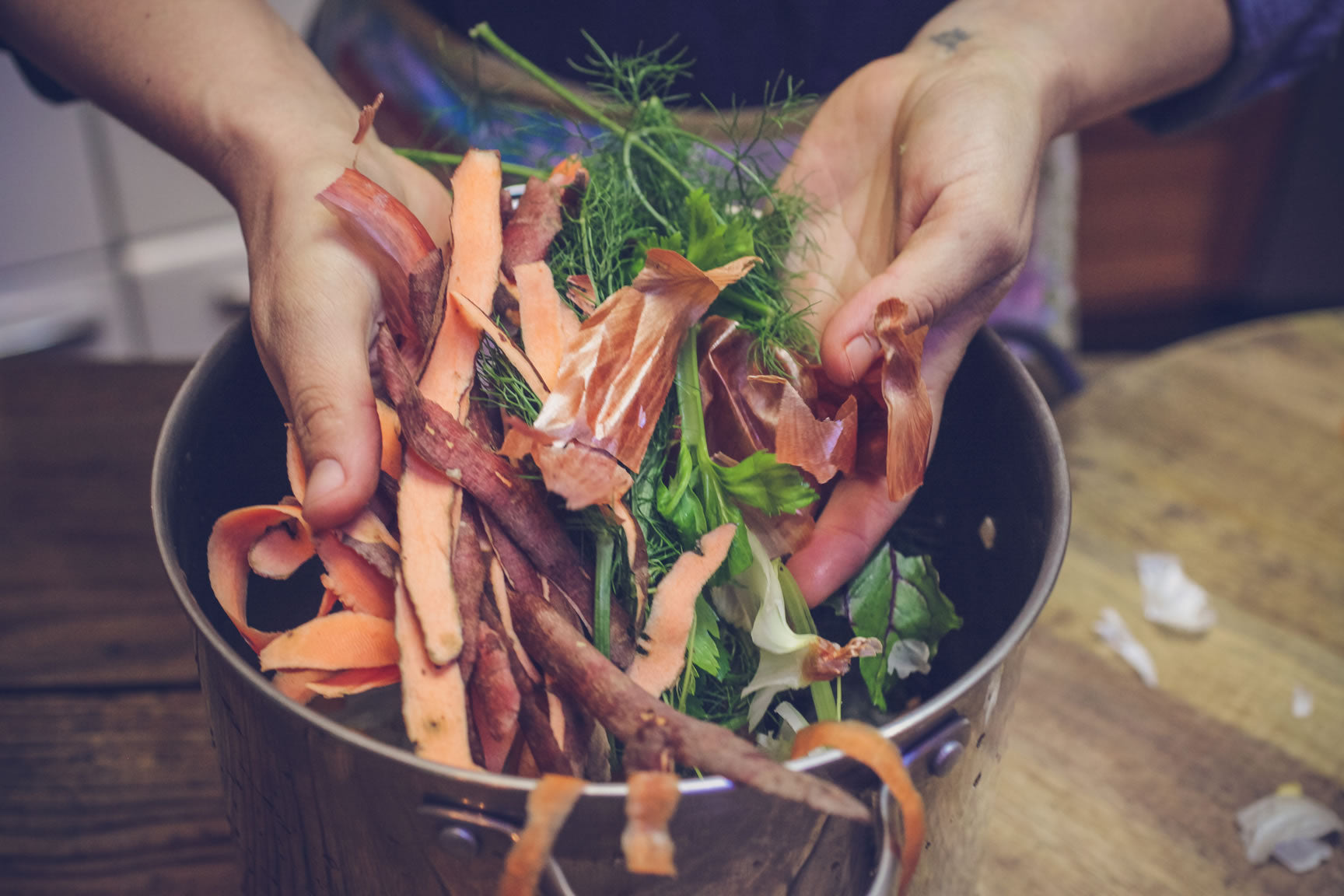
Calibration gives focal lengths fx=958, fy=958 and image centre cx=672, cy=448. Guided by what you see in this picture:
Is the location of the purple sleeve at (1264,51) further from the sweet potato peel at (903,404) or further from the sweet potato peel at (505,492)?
the sweet potato peel at (505,492)

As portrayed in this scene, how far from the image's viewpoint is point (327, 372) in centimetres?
49

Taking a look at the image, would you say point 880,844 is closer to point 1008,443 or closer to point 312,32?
point 1008,443

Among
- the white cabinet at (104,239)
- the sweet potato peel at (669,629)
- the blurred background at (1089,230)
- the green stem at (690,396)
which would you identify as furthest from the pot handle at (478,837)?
the white cabinet at (104,239)

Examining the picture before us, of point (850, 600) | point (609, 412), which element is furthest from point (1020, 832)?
point (609, 412)

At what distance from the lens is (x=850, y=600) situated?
0.58 metres

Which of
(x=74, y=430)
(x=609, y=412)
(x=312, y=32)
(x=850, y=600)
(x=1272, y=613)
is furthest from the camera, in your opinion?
(x=312, y=32)

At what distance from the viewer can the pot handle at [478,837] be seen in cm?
32

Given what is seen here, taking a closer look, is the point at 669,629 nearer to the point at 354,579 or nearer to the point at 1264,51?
the point at 354,579

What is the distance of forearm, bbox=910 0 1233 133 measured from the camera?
29.8 inches

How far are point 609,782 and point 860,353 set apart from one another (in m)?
0.30

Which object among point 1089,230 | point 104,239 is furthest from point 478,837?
point 1089,230

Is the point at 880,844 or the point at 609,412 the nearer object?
the point at 880,844

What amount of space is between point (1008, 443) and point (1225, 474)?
514mm

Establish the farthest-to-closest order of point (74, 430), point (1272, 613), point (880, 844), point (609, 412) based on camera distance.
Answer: point (74, 430)
point (1272, 613)
point (609, 412)
point (880, 844)
